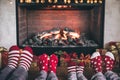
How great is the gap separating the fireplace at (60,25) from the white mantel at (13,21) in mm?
58

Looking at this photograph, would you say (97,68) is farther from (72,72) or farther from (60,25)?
(60,25)

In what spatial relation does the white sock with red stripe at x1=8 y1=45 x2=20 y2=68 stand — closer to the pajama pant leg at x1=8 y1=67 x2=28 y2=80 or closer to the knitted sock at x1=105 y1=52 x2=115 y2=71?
the pajama pant leg at x1=8 y1=67 x2=28 y2=80

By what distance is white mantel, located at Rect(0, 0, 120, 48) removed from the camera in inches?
114

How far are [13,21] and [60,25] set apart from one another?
0.63 meters

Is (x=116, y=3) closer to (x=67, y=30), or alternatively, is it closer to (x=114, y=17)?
(x=114, y=17)

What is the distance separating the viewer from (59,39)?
302 centimetres

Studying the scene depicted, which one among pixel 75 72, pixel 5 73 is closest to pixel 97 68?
pixel 75 72

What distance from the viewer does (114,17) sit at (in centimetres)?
294

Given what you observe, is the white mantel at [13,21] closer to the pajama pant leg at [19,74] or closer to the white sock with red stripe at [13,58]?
the white sock with red stripe at [13,58]

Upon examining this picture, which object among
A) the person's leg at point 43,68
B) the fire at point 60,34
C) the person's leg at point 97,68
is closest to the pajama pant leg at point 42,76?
the person's leg at point 43,68

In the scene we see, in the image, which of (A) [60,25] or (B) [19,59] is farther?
(A) [60,25]

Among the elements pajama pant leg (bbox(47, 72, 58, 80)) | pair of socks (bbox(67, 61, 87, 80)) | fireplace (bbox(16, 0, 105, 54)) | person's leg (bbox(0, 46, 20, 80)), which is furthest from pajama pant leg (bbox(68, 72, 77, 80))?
fireplace (bbox(16, 0, 105, 54))

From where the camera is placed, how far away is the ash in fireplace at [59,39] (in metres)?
2.98

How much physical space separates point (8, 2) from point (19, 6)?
128 mm
